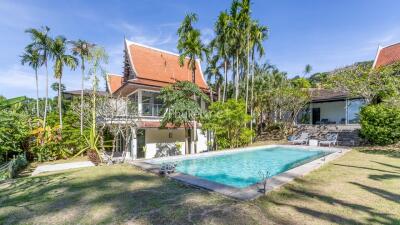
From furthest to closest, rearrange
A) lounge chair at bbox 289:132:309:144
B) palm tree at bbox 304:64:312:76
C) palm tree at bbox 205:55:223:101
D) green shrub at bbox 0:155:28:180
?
palm tree at bbox 304:64:312:76 → palm tree at bbox 205:55:223:101 → lounge chair at bbox 289:132:309:144 → green shrub at bbox 0:155:28:180

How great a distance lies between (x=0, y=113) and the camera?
20.0 feet

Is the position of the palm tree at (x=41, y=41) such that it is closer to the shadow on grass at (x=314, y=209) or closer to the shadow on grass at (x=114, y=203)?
the shadow on grass at (x=114, y=203)

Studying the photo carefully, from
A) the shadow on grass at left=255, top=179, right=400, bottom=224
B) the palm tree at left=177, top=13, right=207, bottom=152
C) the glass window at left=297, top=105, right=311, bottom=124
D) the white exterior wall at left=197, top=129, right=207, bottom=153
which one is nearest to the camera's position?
the shadow on grass at left=255, top=179, right=400, bottom=224

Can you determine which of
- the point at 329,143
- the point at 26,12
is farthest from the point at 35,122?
the point at 329,143

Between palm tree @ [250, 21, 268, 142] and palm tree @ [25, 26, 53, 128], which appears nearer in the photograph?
palm tree @ [250, 21, 268, 142]

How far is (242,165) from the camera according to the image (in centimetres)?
1352

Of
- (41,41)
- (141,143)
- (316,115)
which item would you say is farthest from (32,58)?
(316,115)

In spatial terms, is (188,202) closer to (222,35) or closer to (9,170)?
(9,170)

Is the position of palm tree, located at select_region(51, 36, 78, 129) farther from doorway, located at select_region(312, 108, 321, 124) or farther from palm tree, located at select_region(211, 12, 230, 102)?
doorway, located at select_region(312, 108, 321, 124)

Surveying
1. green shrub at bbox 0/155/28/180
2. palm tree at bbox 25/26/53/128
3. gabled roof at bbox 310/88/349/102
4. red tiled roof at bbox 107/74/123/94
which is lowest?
green shrub at bbox 0/155/28/180

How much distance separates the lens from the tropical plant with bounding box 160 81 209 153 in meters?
16.9

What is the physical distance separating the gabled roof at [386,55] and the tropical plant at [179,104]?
20154mm

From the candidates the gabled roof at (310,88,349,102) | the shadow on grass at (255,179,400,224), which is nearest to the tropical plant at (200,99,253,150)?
the shadow on grass at (255,179,400,224)

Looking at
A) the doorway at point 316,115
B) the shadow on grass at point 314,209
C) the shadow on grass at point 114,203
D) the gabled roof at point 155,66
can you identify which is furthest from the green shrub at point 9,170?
the doorway at point 316,115
